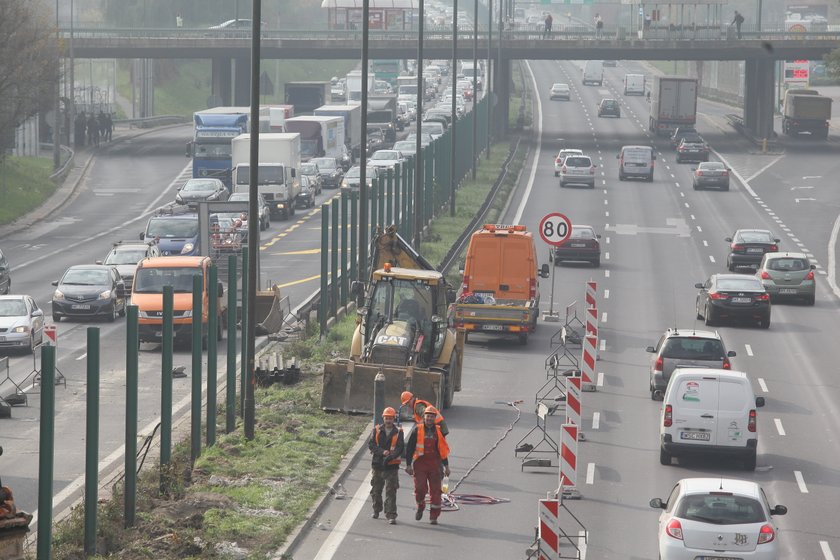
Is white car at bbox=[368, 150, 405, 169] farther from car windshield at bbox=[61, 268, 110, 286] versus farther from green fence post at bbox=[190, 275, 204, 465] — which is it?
green fence post at bbox=[190, 275, 204, 465]

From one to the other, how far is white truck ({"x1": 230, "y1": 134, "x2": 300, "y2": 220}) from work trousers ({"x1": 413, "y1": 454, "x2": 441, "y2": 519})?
1906 inches

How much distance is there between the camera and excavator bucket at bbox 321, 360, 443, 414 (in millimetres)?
28000

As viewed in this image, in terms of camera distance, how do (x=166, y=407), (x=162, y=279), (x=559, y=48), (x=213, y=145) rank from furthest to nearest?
(x=559, y=48)
(x=213, y=145)
(x=162, y=279)
(x=166, y=407)

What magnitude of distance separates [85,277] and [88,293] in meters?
0.67

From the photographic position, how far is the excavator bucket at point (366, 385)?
28000 millimetres

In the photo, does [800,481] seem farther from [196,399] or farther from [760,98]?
[760,98]

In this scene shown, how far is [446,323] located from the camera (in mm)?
30172

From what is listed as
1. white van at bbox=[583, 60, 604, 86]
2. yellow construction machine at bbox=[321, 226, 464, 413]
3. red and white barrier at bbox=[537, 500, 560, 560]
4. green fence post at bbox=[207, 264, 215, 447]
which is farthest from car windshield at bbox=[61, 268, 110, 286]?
white van at bbox=[583, 60, 604, 86]

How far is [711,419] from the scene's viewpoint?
82.3ft

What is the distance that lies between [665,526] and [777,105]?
13011 cm

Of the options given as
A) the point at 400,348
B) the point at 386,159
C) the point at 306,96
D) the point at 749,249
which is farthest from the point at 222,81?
the point at 400,348

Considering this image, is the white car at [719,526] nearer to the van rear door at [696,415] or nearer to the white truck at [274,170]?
the van rear door at [696,415]

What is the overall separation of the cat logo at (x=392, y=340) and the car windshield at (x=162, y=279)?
11.1 metres

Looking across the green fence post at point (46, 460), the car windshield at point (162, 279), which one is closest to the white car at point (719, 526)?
the green fence post at point (46, 460)
